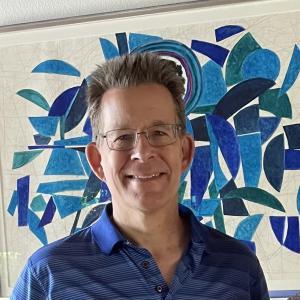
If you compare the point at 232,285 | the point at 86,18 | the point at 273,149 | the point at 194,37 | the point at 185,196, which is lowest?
the point at 232,285

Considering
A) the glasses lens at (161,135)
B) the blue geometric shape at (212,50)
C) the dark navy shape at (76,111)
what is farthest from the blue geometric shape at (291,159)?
the dark navy shape at (76,111)

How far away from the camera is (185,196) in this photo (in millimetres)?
1560

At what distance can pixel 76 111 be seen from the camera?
5.39ft

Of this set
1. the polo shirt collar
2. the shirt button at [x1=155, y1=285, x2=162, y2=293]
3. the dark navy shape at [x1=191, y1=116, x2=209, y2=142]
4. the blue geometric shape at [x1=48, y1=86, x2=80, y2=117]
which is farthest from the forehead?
the blue geometric shape at [x1=48, y1=86, x2=80, y2=117]

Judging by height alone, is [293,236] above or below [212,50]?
below

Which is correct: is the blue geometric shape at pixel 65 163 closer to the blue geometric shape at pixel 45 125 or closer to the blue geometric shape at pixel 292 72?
the blue geometric shape at pixel 45 125

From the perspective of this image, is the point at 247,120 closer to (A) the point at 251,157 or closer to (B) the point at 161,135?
(A) the point at 251,157

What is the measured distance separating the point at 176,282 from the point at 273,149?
0.63 meters

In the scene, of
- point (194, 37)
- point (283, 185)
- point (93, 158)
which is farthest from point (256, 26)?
point (93, 158)

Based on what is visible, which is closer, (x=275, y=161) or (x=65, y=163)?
(x=275, y=161)

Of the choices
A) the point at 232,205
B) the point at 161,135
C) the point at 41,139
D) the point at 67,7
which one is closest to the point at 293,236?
the point at 232,205

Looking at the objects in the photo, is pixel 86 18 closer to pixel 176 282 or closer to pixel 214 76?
pixel 214 76

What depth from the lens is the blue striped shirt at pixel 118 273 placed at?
1.03m

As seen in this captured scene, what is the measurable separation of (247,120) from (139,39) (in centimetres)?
44
